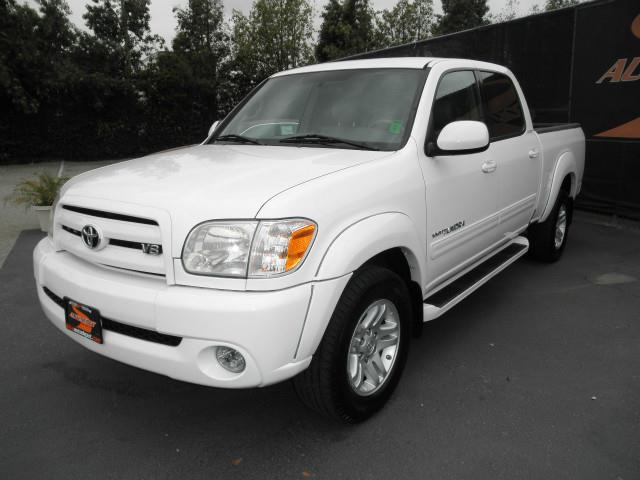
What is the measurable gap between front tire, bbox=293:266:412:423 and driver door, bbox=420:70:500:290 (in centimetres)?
41

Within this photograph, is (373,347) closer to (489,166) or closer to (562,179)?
(489,166)

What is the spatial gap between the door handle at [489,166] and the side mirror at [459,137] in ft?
1.81

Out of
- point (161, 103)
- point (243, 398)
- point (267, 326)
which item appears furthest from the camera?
point (161, 103)

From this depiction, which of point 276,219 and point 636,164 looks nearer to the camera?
point 276,219

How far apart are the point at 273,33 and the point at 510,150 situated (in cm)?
2569

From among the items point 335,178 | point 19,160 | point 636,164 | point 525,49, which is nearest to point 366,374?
point 335,178

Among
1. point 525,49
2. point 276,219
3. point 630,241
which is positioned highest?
point 525,49

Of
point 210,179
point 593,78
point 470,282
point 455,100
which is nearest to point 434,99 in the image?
point 455,100

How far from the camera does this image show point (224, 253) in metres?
2.03

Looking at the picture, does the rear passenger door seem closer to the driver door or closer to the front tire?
the driver door

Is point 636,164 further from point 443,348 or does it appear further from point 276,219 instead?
point 276,219

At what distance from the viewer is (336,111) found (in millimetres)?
3160

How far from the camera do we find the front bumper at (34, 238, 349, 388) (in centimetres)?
196

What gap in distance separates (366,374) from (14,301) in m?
3.33
